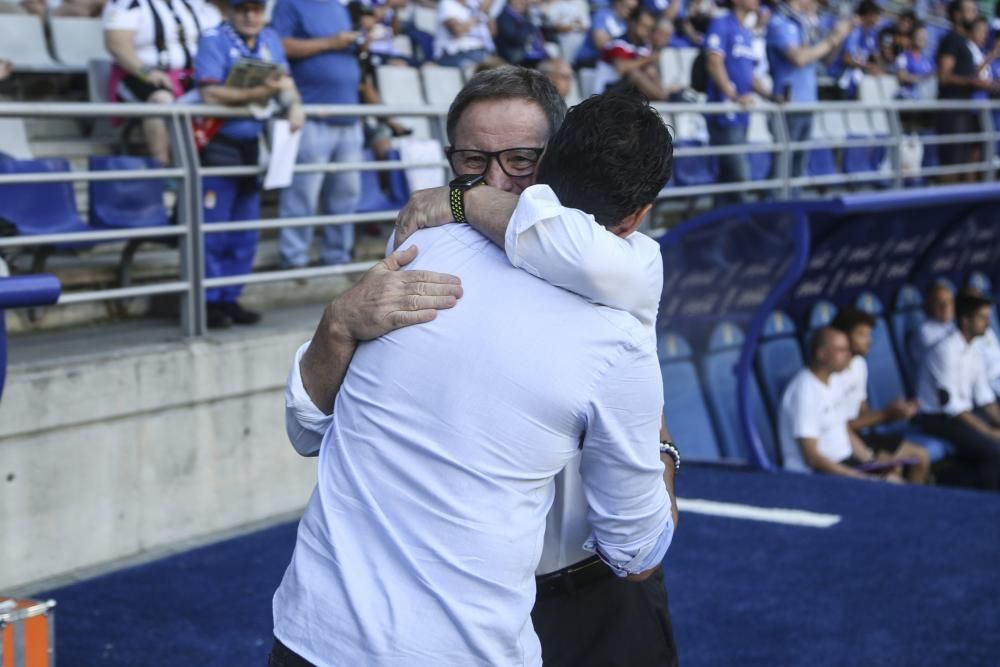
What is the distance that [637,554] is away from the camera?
2.39m

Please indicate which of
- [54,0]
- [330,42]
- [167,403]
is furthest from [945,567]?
[54,0]

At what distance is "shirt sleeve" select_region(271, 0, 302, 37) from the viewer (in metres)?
7.88

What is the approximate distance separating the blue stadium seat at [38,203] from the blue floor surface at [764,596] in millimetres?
1556

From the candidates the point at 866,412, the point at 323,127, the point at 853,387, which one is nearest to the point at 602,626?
the point at 323,127

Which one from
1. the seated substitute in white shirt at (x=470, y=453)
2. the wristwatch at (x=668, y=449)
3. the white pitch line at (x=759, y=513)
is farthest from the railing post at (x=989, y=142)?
the seated substitute in white shirt at (x=470, y=453)

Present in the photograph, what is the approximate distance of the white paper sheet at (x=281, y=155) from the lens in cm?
675

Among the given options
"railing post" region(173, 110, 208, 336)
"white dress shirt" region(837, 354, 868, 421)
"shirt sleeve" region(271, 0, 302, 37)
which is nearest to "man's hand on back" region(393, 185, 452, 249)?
"railing post" region(173, 110, 208, 336)

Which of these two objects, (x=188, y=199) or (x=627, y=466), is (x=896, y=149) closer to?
(x=188, y=199)

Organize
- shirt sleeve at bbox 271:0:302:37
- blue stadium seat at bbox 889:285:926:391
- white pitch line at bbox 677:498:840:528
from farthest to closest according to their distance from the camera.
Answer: blue stadium seat at bbox 889:285:926:391
shirt sleeve at bbox 271:0:302:37
white pitch line at bbox 677:498:840:528

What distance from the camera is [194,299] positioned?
6391 millimetres

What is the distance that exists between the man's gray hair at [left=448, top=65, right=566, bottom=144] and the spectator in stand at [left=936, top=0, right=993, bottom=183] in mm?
11591

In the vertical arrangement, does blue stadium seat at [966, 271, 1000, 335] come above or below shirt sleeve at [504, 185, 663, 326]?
below

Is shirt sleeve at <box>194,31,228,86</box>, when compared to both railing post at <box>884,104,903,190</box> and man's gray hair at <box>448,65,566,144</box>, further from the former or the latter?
railing post at <box>884,104,903,190</box>

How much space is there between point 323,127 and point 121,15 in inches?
46.7
